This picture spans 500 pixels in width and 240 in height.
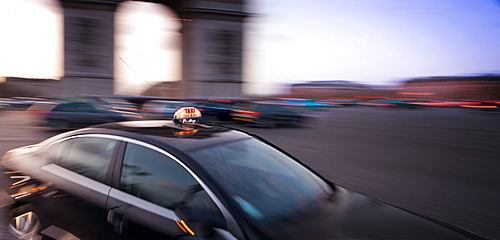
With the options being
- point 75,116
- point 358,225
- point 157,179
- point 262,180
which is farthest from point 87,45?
point 358,225

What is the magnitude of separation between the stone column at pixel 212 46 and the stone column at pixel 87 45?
5716 mm

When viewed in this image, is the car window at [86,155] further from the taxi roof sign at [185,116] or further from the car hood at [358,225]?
the car hood at [358,225]

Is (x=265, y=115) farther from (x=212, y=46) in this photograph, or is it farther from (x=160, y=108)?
(x=212, y=46)

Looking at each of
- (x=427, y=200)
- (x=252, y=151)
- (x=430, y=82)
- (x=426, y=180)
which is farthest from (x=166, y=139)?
(x=430, y=82)

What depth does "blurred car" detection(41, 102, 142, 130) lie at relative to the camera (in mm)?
12750

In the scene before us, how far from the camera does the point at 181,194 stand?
7.57ft

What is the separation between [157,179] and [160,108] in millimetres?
14960

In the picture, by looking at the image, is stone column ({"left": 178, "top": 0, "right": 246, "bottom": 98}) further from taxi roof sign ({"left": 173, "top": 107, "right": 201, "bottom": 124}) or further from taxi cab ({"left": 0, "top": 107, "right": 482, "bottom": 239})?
taxi cab ({"left": 0, "top": 107, "right": 482, "bottom": 239})

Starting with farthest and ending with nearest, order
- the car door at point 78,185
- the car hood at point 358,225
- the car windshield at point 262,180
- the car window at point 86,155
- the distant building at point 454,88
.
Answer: the distant building at point 454,88, the car window at point 86,155, the car door at point 78,185, the car windshield at point 262,180, the car hood at point 358,225

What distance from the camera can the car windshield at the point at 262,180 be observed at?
89.1 inches

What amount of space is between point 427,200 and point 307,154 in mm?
4001

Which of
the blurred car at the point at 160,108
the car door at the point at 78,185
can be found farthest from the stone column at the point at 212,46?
the car door at the point at 78,185

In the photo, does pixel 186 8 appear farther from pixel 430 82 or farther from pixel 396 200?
pixel 430 82

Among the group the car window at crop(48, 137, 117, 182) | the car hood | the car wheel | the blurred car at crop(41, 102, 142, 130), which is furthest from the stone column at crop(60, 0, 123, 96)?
the car hood
